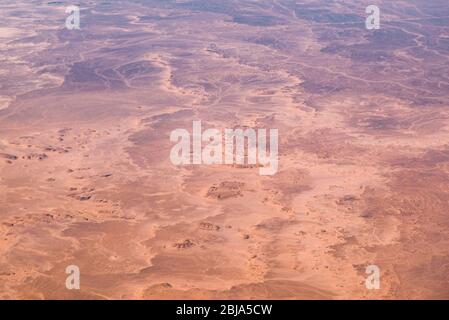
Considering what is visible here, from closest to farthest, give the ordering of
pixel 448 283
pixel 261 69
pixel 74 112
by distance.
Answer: pixel 448 283
pixel 74 112
pixel 261 69

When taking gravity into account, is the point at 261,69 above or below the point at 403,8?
below

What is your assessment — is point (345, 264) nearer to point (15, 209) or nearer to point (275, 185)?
point (275, 185)

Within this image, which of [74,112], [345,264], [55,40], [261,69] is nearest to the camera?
[345,264]

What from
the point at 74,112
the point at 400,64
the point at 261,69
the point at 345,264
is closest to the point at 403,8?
the point at 400,64

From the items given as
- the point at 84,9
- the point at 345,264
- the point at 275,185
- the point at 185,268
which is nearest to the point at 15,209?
the point at 185,268

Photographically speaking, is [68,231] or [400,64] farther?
[400,64]

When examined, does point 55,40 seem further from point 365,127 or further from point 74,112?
point 365,127
